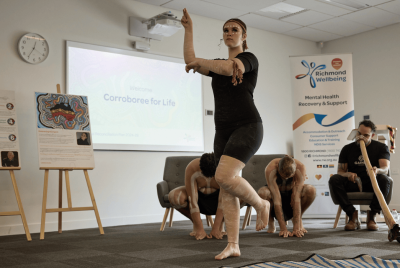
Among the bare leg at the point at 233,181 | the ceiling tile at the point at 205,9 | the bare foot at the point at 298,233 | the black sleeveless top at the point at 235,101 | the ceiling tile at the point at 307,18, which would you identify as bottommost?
the bare foot at the point at 298,233

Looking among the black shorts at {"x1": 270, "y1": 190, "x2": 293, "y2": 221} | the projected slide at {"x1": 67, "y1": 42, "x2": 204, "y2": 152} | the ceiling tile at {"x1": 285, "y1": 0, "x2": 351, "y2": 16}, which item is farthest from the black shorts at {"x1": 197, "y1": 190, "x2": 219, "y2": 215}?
the ceiling tile at {"x1": 285, "y1": 0, "x2": 351, "y2": 16}

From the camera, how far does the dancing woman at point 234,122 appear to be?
236 cm

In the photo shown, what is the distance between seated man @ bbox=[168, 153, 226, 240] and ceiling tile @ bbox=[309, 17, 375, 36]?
4485 mm

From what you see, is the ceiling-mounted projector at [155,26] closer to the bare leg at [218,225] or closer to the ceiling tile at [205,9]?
the ceiling tile at [205,9]

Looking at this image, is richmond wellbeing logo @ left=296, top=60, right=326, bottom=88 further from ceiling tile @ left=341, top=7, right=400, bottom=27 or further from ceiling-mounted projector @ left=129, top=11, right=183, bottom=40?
ceiling-mounted projector @ left=129, top=11, right=183, bottom=40

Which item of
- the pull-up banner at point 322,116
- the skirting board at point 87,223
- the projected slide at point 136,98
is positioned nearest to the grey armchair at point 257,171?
the pull-up banner at point 322,116

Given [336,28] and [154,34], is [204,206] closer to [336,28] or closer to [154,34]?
[154,34]

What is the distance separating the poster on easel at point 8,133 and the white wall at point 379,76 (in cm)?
594

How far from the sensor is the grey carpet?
2.64 m

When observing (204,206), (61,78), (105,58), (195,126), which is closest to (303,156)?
(195,126)

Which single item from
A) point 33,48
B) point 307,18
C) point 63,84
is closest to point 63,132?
point 63,84

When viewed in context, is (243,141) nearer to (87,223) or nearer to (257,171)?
(257,171)

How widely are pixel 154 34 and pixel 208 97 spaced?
4.29ft

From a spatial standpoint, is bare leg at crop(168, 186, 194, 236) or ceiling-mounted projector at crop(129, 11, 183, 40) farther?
ceiling-mounted projector at crop(129, 11, 183, 40)
